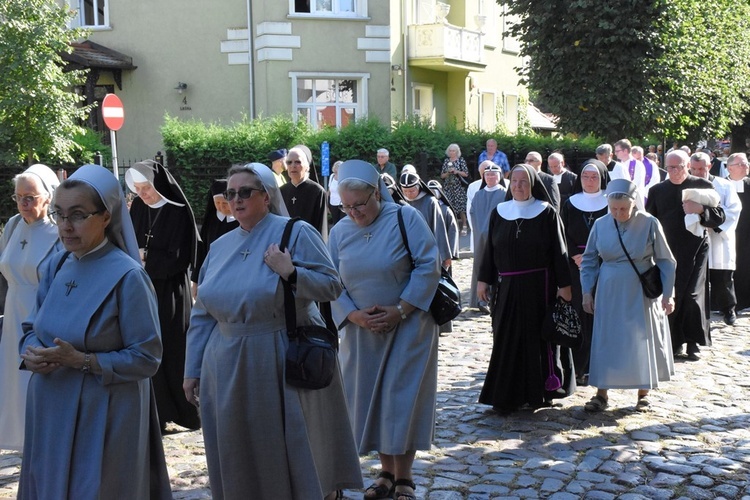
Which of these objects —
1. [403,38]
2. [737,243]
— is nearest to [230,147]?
[403,38]

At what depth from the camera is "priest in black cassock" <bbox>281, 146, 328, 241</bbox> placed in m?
9.70

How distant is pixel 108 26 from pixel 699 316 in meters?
23.2

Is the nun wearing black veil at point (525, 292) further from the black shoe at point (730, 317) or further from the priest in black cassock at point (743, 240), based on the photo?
the priest in black cassock at point (743, 240)

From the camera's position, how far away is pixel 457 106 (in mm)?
32062

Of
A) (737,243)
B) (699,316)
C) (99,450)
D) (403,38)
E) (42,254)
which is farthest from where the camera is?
(403,38)

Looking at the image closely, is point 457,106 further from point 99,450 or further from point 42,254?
point 99,450

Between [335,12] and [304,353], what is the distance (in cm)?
2468

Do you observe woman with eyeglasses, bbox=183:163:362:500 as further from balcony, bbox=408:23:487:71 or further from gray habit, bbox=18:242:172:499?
balcony, bbox=408:23:487:71

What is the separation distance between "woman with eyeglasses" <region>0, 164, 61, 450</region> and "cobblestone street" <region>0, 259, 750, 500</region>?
0.41 meters

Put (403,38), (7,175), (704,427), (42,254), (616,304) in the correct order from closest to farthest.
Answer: (42,254), (704,427), (616,304), (7,175), (403,38)

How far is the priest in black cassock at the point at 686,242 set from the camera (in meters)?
10.4

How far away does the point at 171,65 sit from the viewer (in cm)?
2928

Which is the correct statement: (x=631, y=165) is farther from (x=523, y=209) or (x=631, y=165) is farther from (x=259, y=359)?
(x=259, y=359)

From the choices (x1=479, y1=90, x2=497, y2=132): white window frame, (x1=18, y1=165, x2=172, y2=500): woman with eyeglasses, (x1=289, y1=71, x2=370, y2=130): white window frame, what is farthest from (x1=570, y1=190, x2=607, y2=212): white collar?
(x1=479, y1=90, x2=497, y2=132): white window frame
